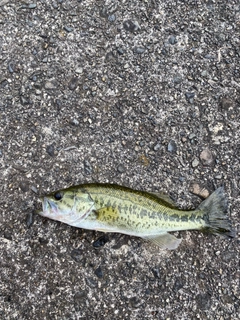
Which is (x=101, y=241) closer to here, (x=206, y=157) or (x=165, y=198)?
(x=165, y=198)

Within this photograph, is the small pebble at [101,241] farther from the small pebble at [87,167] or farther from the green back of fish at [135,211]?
the small pebble at [87,167]

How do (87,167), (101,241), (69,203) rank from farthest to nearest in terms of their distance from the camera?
(87,167) < (101,241) < (69,203)

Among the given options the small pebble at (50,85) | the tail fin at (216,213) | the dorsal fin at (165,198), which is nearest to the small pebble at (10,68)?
the small pebble at (50,85)

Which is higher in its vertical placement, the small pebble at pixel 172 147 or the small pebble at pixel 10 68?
the small pebble at pixel 10 68

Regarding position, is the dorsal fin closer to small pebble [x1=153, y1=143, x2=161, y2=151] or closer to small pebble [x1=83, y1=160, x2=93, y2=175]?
small pebble [x1=153, y1=143, x2=161, y2=151]

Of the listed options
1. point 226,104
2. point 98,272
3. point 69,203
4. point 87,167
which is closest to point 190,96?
point 226,104

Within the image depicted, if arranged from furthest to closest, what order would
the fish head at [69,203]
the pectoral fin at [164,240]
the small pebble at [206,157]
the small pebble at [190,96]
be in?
the small pebble at [190,96]
the small pebble at [206,157]
the pectoral fin at [164,240]
the fish head at [69,203]

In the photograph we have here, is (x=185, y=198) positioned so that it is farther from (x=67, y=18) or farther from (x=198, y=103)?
(x=67, y=18)
